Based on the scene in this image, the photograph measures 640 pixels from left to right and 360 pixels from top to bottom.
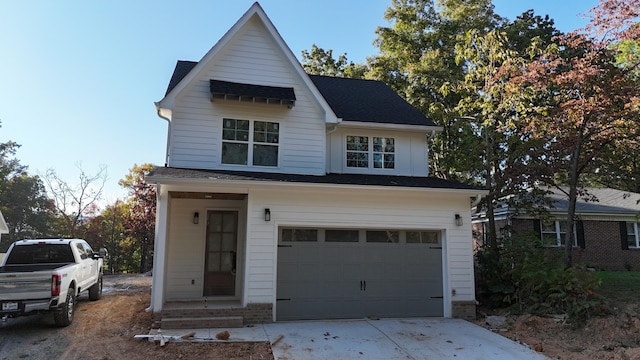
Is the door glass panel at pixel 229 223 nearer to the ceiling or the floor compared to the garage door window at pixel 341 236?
nearer to the ceiling

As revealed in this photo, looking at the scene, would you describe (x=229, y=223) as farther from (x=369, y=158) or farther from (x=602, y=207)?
(x=602, y=207)

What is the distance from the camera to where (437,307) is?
10.1 m

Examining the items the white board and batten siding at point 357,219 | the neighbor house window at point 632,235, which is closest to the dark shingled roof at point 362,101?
the white board and batten siding at point 357,219

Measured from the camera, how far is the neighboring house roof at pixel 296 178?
8.88 m

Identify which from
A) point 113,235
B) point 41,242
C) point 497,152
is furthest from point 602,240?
point 113,235

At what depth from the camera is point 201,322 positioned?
27.8 ft

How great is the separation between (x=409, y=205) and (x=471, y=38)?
8.70 m

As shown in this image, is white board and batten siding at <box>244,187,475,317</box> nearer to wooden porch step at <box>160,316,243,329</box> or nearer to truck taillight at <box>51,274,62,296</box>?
wooden porch step at <box>160,316,243,329</box>

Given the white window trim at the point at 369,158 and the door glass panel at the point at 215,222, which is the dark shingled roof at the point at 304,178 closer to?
the white window trim at the point at 369,158

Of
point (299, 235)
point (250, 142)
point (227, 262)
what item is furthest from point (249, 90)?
point (227, 262)

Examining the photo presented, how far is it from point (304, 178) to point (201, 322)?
3975mm

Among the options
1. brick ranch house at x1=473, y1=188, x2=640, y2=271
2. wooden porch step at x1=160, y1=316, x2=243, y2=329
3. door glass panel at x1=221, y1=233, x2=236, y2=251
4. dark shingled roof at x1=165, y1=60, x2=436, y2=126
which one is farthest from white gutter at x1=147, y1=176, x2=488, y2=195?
brick ranch house at x1=473, y1=188, x2=640, y2=271

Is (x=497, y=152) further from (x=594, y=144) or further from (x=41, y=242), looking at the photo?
(x=41, y=242)

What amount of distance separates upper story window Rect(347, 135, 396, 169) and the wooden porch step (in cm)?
555
